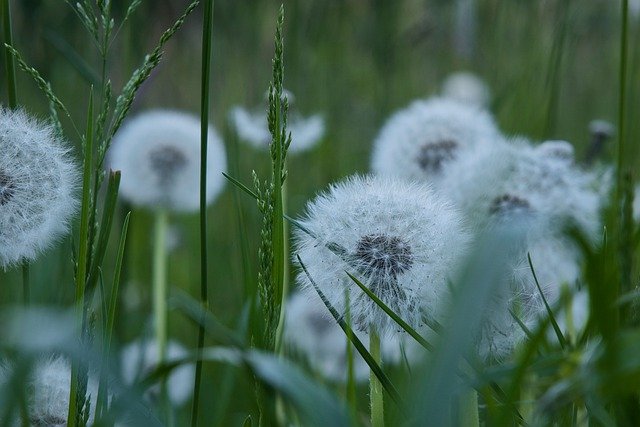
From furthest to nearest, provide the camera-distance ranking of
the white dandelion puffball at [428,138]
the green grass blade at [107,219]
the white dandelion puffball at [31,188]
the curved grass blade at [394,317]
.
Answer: the white dandelion puffball at [428,138] → the white dandelion puffball at [31,188] → the green grass blade at [107,219] → the curved grass blade at [394,317]

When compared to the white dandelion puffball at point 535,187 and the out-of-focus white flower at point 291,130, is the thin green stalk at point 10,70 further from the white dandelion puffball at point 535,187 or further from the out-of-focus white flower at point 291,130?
the out-of-focus white flower at point 291,130

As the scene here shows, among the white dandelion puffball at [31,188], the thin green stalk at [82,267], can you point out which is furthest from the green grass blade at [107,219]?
the white dandelion puffball at [31,188]

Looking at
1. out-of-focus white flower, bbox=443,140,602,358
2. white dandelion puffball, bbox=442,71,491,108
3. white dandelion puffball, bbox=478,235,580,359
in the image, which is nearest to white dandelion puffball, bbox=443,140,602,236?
out-of-focus white flower, bbox=443,140,602,358

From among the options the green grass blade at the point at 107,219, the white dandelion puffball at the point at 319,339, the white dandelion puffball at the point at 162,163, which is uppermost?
the white dandelion puffball at the point at 162,163

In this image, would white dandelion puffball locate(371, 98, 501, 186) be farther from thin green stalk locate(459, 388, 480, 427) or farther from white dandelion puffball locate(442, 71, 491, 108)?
white dandelion puffball locate(442, 71, 491, 108)

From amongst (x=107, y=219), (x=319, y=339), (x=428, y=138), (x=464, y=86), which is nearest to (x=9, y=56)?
(x=107, y=219)

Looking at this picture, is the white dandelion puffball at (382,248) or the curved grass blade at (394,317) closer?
the curved grass blade at (394,317)
